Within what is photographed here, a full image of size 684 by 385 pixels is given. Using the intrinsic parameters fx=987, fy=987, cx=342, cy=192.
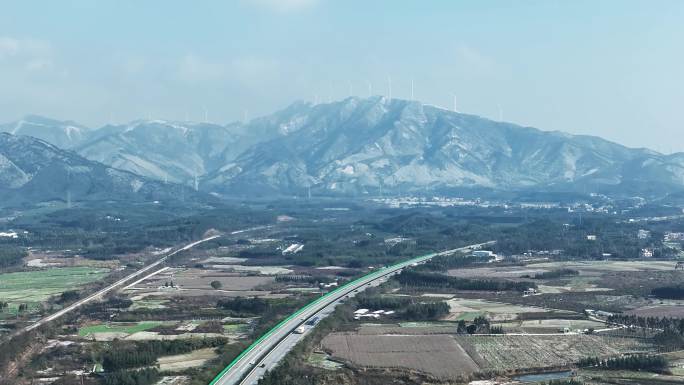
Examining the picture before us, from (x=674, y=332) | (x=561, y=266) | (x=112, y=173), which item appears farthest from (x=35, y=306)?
(x=112, y=173)

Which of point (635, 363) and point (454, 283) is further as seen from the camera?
point (454, 283)

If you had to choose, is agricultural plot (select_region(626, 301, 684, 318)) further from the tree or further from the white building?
the white building

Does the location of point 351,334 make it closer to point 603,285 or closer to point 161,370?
point 161,370

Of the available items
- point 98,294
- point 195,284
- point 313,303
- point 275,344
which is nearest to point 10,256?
point 195,284

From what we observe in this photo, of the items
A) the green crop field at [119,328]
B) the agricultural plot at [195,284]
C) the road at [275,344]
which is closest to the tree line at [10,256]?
the agricultural plot at [195,284]

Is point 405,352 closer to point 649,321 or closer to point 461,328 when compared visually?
point 461,328

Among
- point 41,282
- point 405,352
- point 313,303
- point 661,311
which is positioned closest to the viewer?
point 405,352

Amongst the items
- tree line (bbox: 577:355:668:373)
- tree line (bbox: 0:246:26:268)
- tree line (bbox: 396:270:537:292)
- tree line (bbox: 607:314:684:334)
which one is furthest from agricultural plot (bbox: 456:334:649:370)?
tree line (bbox: 0:246:26:268)

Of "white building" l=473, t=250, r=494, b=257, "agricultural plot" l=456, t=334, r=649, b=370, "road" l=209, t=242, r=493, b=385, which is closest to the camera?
"road" l=209, t=242, r=493, b=385

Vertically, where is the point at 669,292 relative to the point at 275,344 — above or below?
above
